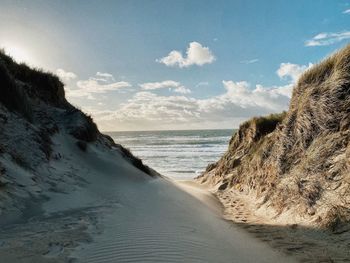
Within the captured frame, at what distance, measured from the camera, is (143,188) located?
11.1 meters

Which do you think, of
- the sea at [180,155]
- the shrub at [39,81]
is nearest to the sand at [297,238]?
the shrub at [39,81]

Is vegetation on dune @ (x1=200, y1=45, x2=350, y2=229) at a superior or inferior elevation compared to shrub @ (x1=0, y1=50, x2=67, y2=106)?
inferior

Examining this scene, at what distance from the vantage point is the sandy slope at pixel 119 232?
196 inches

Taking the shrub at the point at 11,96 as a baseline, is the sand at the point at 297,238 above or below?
below

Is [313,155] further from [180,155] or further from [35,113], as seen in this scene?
A: [180,155]

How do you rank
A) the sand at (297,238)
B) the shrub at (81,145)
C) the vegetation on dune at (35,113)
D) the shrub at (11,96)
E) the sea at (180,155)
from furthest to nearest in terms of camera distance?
the sea at (180,155) → the shrub at (81,145) → the shrub at (11,96) → the vegetation on dune at (35,113) → the sand at (297,238)

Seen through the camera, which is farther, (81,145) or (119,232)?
(81,145)

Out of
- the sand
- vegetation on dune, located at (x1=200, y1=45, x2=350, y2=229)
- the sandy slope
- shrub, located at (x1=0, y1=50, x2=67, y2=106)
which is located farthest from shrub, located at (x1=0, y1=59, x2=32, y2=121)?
vegetation on dune, located at (x1=200, y1=45, x2=350, y2=229)

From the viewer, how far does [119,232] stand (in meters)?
6.03

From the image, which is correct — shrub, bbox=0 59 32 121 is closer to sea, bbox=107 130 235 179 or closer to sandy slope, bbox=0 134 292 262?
sandy slope, bbox=0 134 292 262

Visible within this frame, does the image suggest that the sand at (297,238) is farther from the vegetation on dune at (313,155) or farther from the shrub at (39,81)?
the shrub at (39,81)

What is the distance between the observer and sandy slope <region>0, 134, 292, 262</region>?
4984 millimetres

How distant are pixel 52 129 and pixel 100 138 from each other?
9.84 ft

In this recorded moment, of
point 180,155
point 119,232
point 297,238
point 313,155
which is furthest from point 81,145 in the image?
point 180,155
